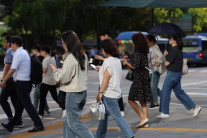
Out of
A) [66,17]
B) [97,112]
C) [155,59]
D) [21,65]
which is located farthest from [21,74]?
[66,17]

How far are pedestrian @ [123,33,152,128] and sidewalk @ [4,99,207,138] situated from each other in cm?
33

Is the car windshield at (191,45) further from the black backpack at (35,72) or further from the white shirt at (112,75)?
the white shirt at (112,75)

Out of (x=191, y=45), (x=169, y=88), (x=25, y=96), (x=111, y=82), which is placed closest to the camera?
(x=111, y=82)

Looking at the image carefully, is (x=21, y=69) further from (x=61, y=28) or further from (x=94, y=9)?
(x=94, y=9)

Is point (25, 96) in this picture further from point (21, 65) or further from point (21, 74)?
point (21, 65)

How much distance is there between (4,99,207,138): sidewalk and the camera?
8.10m

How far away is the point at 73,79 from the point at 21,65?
7.78 ft

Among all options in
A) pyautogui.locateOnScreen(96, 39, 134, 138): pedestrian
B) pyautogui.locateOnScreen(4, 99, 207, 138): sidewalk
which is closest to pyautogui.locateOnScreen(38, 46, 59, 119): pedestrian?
pyautogui.locateOnScreen(4, 99, 207, 138): sidewalk

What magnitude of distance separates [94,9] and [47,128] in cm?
3390

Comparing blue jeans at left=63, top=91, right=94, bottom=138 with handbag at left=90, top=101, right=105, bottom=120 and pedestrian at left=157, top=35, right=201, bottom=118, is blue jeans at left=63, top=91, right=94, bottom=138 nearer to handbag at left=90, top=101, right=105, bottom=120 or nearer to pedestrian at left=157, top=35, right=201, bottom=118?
handbag at left=90, top=101, right=105, bottom=120

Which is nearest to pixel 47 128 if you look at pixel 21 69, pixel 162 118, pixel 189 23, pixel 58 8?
pixel 21 69

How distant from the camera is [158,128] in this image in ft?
28.8

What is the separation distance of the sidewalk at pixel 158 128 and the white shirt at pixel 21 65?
1.02 m

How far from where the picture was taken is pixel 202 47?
41188 mm
